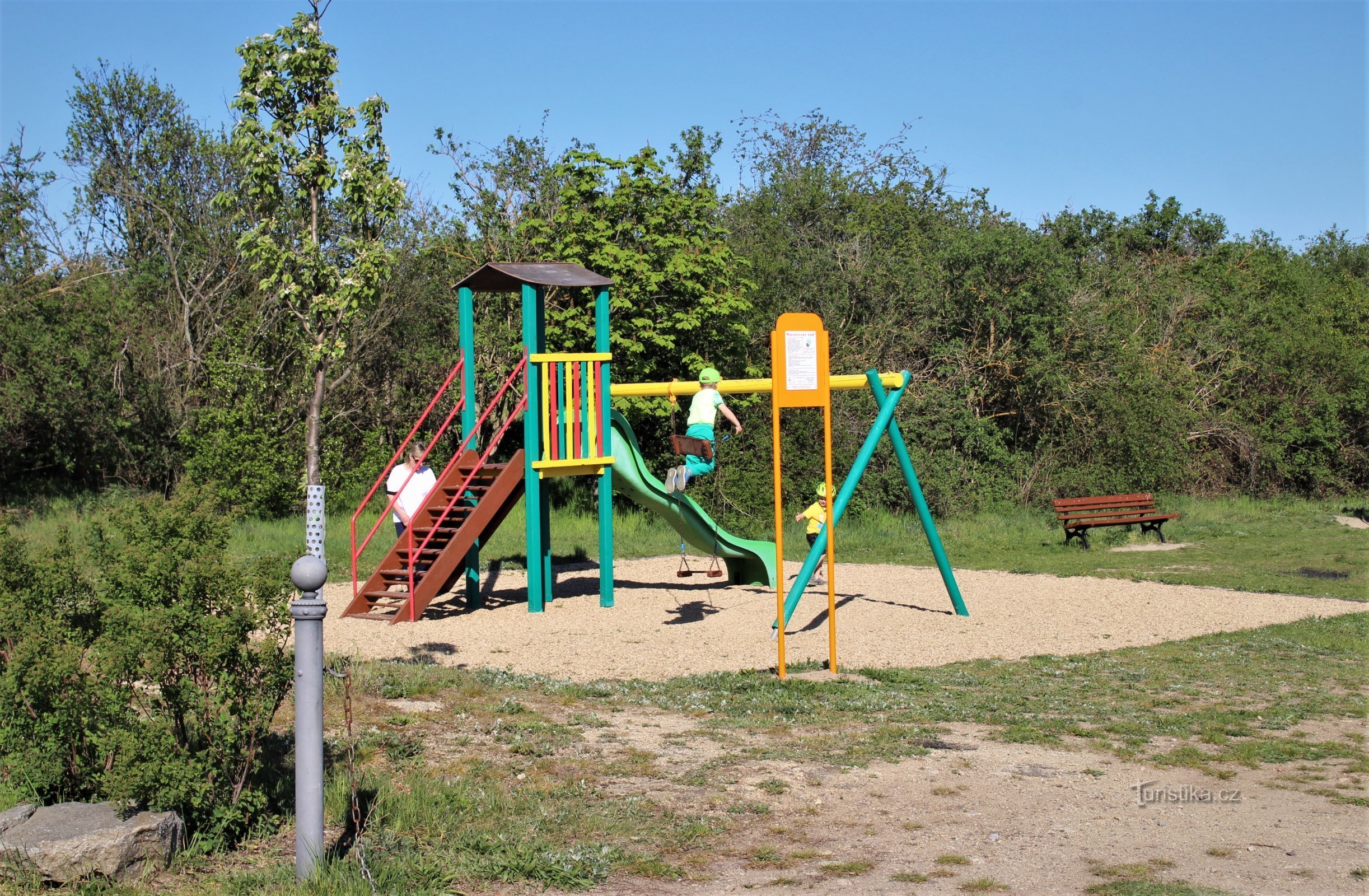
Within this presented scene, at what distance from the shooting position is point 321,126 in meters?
15.9

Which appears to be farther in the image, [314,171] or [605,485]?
[314,171]

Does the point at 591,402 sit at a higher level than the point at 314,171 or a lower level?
lower

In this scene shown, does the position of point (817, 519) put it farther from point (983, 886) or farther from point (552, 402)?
point (983, 886)

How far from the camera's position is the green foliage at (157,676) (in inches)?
178

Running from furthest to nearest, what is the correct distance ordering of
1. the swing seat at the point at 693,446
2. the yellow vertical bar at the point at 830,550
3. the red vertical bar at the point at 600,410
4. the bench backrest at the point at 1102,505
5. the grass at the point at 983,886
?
the bench backrest at the point at 1102,505 → the red vertical bar at the point at 600,410 → the swing seat at the point at 693,446 → the yellow vertical bar at the point at 830,550 → the grass at the point at 983,886

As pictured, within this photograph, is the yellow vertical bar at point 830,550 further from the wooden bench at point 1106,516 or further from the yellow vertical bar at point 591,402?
the wooden bench at point 1106,516

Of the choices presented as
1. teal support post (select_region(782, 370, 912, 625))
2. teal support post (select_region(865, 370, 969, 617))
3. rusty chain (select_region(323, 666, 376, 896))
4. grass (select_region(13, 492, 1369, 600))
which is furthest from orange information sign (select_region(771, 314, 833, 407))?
grass (select_region(13, 492, 1369, 600))

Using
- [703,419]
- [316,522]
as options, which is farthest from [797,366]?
[316,522]

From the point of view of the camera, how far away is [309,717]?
4.23 metres

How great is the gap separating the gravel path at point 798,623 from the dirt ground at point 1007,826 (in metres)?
2.86

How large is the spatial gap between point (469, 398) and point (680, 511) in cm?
257

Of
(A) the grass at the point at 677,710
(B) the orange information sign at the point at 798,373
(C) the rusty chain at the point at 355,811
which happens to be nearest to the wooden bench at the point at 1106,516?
(A) the grass at the point at 677,710

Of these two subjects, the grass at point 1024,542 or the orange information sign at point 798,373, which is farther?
the grass at point 1024,542

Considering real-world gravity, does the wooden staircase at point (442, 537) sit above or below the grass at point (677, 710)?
above
